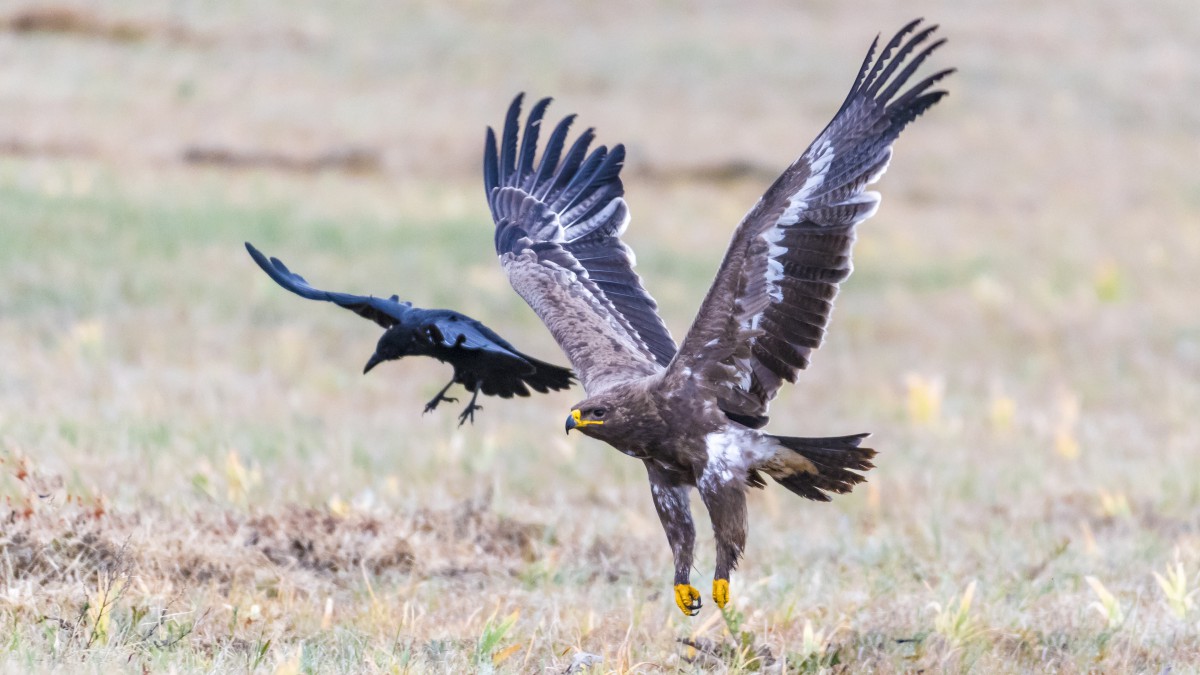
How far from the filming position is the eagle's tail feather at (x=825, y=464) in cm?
508

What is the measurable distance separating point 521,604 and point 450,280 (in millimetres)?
8805

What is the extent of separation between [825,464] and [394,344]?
5.40 ft

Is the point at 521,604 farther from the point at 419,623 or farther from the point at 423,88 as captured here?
the point at 423,88

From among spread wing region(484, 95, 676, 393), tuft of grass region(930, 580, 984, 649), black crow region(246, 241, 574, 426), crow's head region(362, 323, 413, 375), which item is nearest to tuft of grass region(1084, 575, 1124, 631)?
tuft of grass region(930, 580, 984, 649)

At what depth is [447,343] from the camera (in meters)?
5.61

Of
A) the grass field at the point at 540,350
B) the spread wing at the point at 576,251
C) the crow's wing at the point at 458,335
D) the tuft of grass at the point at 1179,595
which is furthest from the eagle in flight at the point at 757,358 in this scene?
the tuft of grass at the point at 1179,595

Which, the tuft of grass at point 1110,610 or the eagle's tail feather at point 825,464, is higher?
the eagle's tail feather at point 825,464

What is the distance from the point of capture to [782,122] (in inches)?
882

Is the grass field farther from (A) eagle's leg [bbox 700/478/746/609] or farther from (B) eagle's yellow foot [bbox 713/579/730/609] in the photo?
(A) eagle's leg [bbox 700/478/746/609]

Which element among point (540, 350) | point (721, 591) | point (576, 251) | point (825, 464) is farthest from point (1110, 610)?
point (540, 350)

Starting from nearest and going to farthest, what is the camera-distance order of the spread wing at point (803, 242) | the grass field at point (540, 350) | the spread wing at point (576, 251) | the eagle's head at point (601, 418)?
the spread wing at point (803, 242)
the eagle's head at point (601, 418)
the grass field at point (540, 350)
the spread wing at point (576, 251)

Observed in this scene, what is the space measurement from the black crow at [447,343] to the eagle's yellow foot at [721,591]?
1.07m

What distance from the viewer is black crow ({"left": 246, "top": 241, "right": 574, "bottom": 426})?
5.62 meters

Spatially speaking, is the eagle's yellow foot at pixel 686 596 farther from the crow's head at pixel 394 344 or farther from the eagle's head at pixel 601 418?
the crow's head at pixel 394 344
